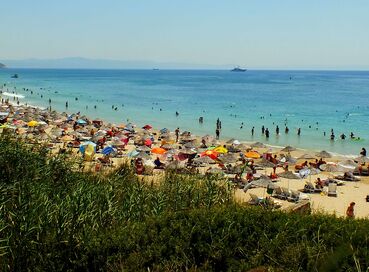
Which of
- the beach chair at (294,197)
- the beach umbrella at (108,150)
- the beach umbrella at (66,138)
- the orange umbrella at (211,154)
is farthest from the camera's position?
the beach umbrella at (66,138)

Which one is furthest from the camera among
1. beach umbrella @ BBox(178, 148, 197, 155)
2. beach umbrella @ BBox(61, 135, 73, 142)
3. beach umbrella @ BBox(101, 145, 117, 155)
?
beach umbrella @ BBox(61, 135, 73, 142)

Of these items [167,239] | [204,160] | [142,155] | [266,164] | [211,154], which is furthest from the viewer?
[211,154]

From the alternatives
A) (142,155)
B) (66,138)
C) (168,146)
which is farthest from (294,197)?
(66,138)

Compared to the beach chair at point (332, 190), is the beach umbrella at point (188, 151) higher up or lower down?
higher up

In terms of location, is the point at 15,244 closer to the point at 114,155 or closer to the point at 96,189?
the point at 96,189

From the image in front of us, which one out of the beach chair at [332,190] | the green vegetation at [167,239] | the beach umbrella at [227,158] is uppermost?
the green vegetation at [167,239]

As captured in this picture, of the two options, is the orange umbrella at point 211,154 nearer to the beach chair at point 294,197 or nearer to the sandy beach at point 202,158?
the sandy beach at point 202,158

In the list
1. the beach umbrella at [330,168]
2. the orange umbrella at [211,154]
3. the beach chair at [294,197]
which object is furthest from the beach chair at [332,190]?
the orange umbrella at [211,154]

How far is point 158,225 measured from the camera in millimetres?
7875

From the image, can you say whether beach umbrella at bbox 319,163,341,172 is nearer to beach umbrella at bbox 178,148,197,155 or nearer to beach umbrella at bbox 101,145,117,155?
beach umbrella at bbox 178,148,197,155

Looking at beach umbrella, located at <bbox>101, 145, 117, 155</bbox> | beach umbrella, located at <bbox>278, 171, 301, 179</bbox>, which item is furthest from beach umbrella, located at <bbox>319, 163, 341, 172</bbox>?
beach umbrella, located at <bbox>101, 145, 117, 155</bbox>

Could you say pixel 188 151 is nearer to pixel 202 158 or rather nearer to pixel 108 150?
pixel 202 158

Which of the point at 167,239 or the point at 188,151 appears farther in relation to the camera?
the point at 188,151

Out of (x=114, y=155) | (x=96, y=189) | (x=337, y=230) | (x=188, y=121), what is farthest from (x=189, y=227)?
(x=188, y=121)
